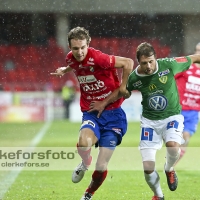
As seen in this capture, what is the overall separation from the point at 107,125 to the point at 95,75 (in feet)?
1.85

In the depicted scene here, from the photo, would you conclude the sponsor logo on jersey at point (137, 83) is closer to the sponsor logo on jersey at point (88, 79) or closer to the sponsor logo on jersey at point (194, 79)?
the sponsor logo on jersey at point (88, 79)

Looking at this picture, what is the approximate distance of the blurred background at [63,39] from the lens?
2059cm

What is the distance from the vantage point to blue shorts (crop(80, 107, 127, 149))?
5.98 meters

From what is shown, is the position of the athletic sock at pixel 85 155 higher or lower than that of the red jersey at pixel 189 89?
lower

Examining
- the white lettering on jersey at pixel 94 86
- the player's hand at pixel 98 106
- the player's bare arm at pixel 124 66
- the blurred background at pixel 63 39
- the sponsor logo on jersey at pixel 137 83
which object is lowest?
the blurred background at pixel 63 39

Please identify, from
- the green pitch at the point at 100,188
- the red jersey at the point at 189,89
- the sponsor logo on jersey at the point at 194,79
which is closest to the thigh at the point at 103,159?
the green pitch at the point at 100,188

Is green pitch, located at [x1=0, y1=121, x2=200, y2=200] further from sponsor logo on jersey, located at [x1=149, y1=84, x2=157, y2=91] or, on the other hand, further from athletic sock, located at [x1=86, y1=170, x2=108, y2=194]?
sponsor logo on jersey, located at [x1=149, y1=84, x2=157, y2=91]

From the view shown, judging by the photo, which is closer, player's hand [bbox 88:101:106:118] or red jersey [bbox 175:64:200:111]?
player's hand [bbox 88:101:106:118]

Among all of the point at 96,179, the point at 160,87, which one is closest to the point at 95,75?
the point at 160,87

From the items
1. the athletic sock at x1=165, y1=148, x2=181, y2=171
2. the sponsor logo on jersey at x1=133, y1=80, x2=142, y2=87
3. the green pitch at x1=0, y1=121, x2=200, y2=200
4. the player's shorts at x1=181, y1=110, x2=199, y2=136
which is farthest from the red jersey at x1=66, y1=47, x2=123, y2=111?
the player's shorts at x1=181, y1=110, x2=199, y2=136

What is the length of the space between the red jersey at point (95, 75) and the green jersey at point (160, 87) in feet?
0.72

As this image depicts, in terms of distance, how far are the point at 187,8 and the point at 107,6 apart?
3.20m

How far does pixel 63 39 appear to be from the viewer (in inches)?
986

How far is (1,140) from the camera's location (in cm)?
1365
